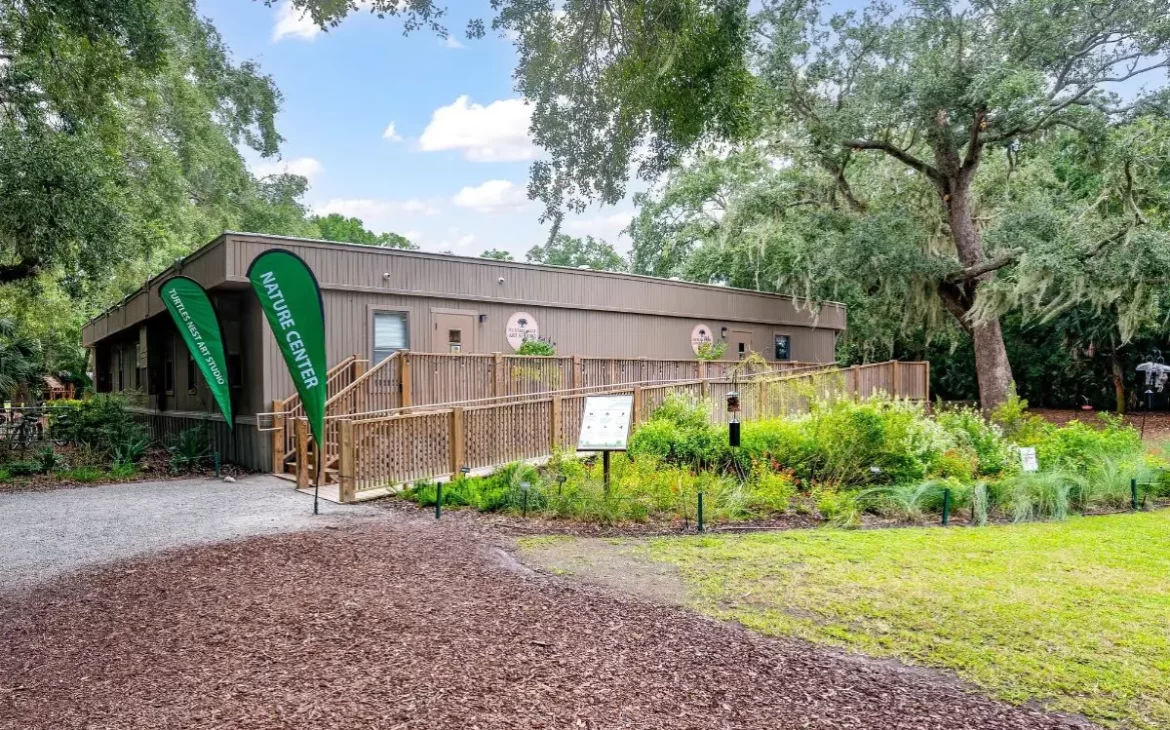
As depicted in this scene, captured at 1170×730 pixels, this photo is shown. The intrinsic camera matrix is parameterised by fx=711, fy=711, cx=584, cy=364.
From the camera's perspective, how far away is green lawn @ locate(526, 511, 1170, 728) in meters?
3.18

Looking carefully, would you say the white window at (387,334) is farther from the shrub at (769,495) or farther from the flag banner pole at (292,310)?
the shrub at (769,495)

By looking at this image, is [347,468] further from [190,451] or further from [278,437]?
[190,451]

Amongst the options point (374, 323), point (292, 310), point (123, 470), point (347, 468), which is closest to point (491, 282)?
point (374, 323)

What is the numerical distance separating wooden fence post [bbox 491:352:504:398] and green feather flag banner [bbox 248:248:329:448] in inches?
150

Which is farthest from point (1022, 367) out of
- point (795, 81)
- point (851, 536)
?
point (851, 536)

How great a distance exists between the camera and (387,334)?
10977 millimetres

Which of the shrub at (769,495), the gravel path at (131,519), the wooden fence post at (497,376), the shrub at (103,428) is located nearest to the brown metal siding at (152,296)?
the shrub at (103,428)

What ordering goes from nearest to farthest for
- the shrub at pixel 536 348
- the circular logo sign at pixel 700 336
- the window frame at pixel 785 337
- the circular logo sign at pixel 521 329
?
the shrub at pixel 536 348 < the circular logo sign at pixel 521 329 < the circular logo sign at pixel 700 336 < the window frame at pixel 785 337

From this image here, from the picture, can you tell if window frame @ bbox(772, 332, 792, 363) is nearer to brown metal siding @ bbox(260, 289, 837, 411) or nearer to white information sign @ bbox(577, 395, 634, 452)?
brown metal siding @ bbox(260, 289, 837, 411)

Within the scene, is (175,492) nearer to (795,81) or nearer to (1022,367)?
(795,81)

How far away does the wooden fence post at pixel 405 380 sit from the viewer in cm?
963

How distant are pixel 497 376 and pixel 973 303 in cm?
1153

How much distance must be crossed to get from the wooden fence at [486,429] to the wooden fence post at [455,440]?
1cm

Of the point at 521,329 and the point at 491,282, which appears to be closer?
the point at 491,282
